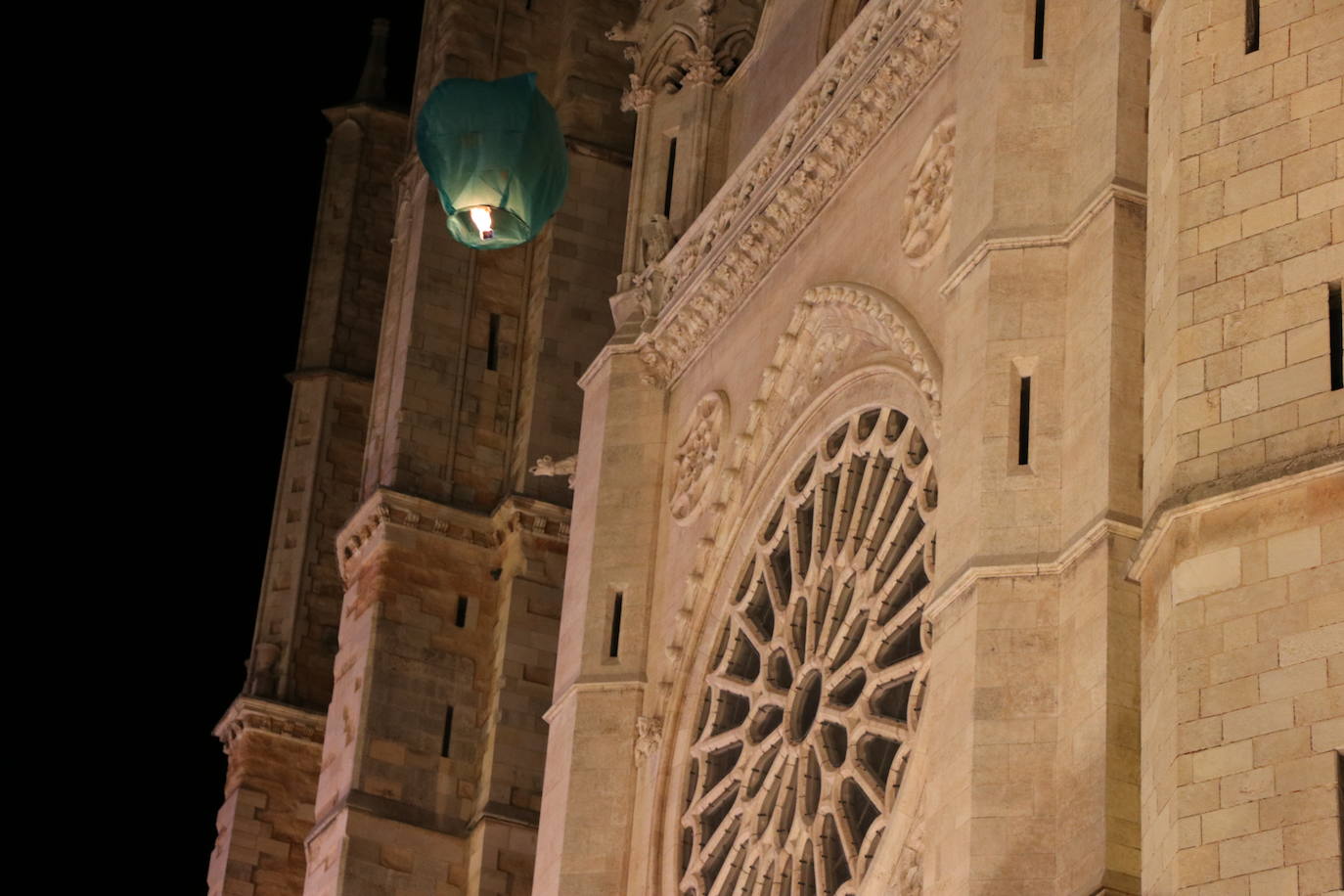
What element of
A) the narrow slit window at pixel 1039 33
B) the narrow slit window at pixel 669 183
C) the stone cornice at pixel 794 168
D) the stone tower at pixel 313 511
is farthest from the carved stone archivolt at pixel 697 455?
the stone tower at pixel 313 511

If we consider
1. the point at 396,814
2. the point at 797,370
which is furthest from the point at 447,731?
the point at 797,370

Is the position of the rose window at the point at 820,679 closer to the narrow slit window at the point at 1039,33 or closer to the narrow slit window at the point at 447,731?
the narrow slit window at the point at 1039,33

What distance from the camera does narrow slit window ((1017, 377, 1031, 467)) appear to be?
54.7 feet

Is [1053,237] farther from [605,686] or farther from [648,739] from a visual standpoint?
[605,686]

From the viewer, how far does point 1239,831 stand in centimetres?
1316

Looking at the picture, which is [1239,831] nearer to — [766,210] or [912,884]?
[912,884]

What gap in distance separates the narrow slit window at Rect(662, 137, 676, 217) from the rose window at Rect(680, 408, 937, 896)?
4.05 m

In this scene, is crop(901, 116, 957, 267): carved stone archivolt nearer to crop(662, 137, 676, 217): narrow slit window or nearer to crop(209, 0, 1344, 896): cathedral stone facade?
crop(209, 0, 1344, 896): cathedral stone facade

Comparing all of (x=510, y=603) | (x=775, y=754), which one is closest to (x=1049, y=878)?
(x=775, y=754)

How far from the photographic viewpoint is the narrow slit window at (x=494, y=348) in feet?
91.1

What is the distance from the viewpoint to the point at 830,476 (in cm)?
2108

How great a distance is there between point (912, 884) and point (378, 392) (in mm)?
11520

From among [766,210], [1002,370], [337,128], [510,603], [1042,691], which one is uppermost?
[337,128]

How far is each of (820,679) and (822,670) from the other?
0.25 feet
